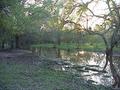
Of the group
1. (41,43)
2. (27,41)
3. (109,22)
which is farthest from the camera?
(41,43)

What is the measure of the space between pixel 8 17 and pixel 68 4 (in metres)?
3.70

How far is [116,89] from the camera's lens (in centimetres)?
1733

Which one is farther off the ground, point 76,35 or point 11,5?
point 11,5

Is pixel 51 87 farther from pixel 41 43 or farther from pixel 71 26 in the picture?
pixel 41 43

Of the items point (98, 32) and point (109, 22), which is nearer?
point (109, 22)

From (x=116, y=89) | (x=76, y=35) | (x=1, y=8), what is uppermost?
(x=1, y=8)

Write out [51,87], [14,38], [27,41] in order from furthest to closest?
[27,41] < [14,38] < [51,87]

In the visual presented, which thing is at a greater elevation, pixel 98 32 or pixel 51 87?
pixel 98 32

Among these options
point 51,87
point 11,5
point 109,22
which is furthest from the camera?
point 109,22

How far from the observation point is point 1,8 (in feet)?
45.4

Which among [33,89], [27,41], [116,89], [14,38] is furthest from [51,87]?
[27,41]

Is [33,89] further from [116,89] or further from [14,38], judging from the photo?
[14,38]

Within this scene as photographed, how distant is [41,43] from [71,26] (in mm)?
66137

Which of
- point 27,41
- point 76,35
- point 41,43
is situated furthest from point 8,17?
point 41,43
